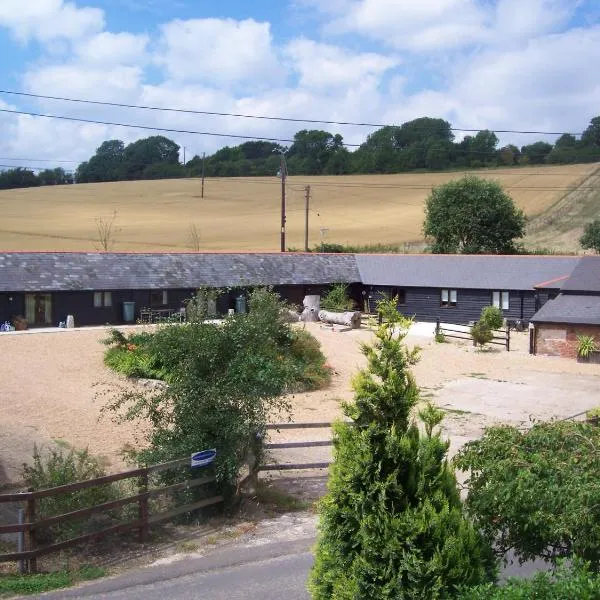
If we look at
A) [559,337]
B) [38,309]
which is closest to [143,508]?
[559,337]

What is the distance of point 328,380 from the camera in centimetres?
2656

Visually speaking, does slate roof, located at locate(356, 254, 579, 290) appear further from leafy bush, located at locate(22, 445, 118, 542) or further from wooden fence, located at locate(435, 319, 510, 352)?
leafy bush, located at locate(22, 445, 118, 542)

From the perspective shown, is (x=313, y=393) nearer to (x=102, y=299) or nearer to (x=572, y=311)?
(x=572, y=311)

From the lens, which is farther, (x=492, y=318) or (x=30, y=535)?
(x=492, y=318)

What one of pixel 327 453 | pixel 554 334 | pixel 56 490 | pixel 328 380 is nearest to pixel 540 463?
pixel 56 490

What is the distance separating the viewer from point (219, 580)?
36.2 feet

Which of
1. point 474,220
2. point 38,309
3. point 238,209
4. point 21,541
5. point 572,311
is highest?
point 238,209

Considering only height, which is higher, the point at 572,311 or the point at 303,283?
the point at 303,283

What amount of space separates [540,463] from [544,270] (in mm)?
35406

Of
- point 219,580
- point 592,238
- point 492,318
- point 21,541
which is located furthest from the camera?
point 592,238

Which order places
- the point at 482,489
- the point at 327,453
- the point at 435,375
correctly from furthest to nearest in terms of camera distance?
the point at 435,375 → the point at 327,453 → the point at 482,489

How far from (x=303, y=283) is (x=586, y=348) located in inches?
636

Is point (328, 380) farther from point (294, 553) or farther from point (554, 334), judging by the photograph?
point (294, 553)

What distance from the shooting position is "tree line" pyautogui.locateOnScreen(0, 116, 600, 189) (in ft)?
338
